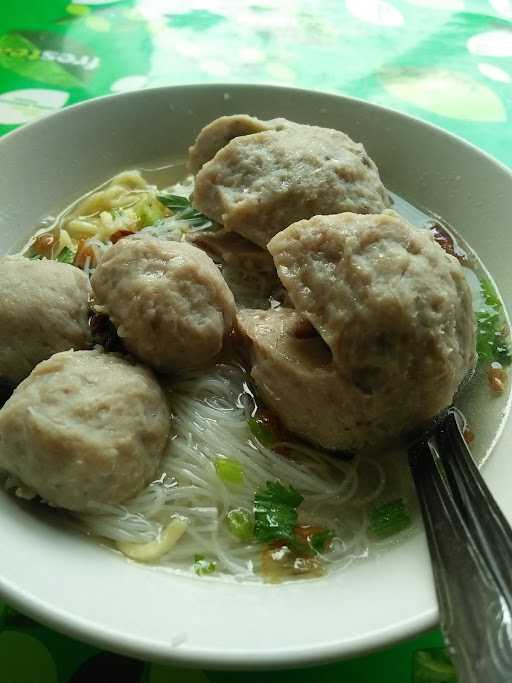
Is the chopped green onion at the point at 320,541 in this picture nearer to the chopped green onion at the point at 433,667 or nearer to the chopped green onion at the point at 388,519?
the chopped green onion at the point at 388,519

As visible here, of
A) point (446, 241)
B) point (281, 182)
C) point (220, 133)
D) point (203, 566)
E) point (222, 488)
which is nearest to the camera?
point (203, 566)

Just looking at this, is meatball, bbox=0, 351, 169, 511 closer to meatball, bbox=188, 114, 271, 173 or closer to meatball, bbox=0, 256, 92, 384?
meatball, bbox=0, 256, 92, 384

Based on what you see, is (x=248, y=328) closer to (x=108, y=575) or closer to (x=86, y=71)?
(x=108, y=575)

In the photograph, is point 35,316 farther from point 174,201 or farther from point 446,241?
point 446,241

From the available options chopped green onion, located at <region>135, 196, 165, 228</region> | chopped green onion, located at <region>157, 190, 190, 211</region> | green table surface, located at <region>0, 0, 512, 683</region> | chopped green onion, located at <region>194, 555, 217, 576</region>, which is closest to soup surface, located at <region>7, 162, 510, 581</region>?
chopped green onion, located at <region>194, 555, 217, 576</region>

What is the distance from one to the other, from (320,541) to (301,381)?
1.78 ft

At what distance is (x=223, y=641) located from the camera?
1.72 m

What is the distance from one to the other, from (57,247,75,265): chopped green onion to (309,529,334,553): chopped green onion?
1.75 m

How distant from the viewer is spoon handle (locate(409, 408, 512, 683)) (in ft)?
5.28

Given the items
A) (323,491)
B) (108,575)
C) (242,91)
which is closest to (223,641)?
(108,575)

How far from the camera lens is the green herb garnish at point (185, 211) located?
3375 mm

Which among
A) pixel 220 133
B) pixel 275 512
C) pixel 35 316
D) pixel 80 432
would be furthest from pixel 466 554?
pixel 220 133

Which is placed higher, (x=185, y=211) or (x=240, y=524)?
(x=185, y=211)

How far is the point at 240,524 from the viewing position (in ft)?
7.64
